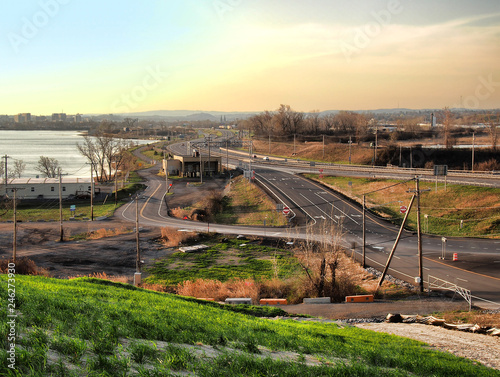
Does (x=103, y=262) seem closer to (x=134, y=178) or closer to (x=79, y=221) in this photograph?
(x=79, y=221)

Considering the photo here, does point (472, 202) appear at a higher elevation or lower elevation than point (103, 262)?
higher

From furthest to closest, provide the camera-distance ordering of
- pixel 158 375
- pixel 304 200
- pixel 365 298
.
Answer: pixel 304 200 < pixel 365 298 < pixel 158 375

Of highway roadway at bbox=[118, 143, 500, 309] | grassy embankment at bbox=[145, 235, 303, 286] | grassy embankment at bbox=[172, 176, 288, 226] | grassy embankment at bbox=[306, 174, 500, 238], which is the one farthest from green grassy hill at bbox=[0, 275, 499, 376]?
grassy embankment at bbox=[172, 176, 288, 226]

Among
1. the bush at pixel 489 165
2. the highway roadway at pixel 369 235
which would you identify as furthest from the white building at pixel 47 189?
the bush at pixel 489 165

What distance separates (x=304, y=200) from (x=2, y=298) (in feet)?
156

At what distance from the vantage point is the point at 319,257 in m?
27.0

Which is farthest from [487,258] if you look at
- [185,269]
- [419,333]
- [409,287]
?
[185,269]

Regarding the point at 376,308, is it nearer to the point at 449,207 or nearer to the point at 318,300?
the point at 318,300

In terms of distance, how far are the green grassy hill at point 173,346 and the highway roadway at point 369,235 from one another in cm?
1528

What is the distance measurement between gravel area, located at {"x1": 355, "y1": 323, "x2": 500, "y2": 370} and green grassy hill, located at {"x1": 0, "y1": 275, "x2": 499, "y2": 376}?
3.83 feet

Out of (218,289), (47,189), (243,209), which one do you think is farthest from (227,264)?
(47,189)

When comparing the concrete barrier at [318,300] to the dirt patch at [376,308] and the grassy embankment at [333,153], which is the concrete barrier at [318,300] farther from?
the grassy embankment at [333,153]

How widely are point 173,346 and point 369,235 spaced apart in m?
35.3

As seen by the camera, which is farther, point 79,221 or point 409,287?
point 79,221
